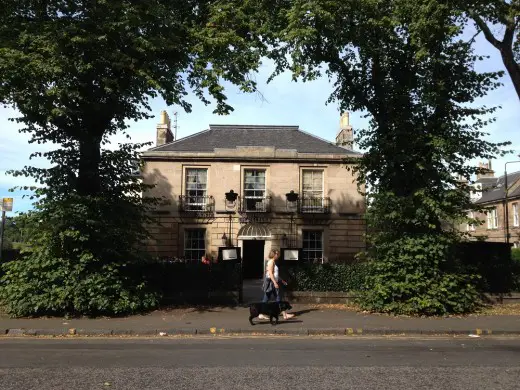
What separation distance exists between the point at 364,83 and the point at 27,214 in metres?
10.7

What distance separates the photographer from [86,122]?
12.3m

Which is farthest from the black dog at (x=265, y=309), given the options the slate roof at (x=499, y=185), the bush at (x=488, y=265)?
the slate roof at (x=499, y=185)

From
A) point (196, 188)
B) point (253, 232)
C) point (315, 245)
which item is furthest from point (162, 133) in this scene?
point (315, 245)

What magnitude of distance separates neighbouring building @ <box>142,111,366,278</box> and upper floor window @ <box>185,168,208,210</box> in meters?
0.06

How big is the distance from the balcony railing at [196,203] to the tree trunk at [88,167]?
13.7 m

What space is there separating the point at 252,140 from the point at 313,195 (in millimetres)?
5661

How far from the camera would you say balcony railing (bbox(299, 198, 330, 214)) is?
2614cm

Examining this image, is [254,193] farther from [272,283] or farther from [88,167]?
[272,283]

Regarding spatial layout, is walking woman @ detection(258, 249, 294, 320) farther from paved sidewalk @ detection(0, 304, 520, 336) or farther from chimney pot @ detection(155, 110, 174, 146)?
chimney pot @ detection(155, 110, 174, 146)

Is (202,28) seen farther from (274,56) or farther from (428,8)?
(428,8)

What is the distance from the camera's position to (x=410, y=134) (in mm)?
12688

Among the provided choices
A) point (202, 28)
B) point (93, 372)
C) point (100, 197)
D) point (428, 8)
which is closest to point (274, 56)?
point (202, 28)

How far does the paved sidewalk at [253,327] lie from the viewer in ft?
32.6

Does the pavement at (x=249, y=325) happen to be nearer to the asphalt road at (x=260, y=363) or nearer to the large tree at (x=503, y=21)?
the asphalt road at (x=260, y=363)
